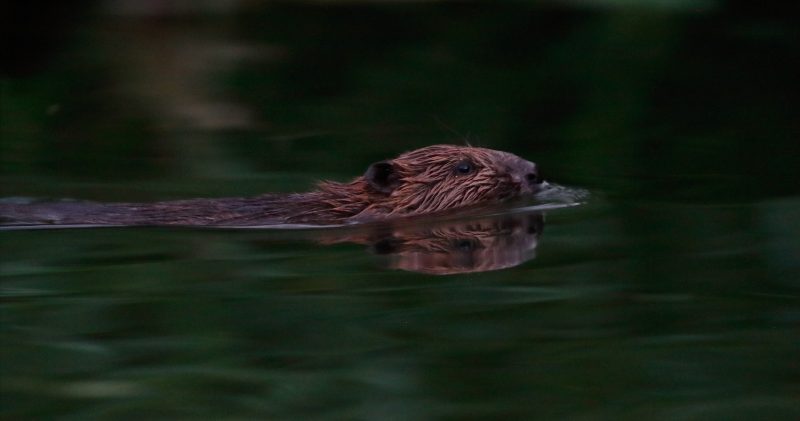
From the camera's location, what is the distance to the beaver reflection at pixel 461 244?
16.4 feet

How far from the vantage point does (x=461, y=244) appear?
5.46 meters

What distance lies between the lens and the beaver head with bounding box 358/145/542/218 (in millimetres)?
6434

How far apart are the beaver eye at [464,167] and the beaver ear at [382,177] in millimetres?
312

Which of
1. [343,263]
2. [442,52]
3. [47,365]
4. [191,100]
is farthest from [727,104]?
[47,365]

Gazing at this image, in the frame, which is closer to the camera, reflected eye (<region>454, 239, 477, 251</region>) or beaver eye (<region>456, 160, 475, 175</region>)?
reflected eye (<region>454, 239, 477, 251</region>)

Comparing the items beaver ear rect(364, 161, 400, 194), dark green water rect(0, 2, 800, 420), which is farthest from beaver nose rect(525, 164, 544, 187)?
beaver ear rect(364, 161, 400, 194)

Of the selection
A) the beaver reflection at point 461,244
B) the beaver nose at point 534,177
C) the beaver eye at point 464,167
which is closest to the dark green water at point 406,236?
the beaver reflection at point 461,244

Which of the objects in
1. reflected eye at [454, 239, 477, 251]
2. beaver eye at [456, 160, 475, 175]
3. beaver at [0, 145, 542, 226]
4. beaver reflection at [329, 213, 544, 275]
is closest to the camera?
beaver reflection at [329, 213, 544, 275]

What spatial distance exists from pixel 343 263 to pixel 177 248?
28.5 inches

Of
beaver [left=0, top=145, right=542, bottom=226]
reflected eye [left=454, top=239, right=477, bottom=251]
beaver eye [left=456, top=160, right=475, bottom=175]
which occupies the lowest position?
reflected eye [left=454, top=239, right=477, bottom=251]

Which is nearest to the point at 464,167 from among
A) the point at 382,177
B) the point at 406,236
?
the point at 382,177

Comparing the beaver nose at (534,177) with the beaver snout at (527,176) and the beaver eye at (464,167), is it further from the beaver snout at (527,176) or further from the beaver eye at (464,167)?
the beaver eye at (464,167)

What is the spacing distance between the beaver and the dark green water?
27 centimetres

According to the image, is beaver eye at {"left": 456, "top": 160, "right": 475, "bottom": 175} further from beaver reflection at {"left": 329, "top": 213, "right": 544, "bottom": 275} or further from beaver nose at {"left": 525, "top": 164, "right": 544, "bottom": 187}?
beaver reflection at {"left": 329, "top": 213, "right": 544, "bottom": 275}
